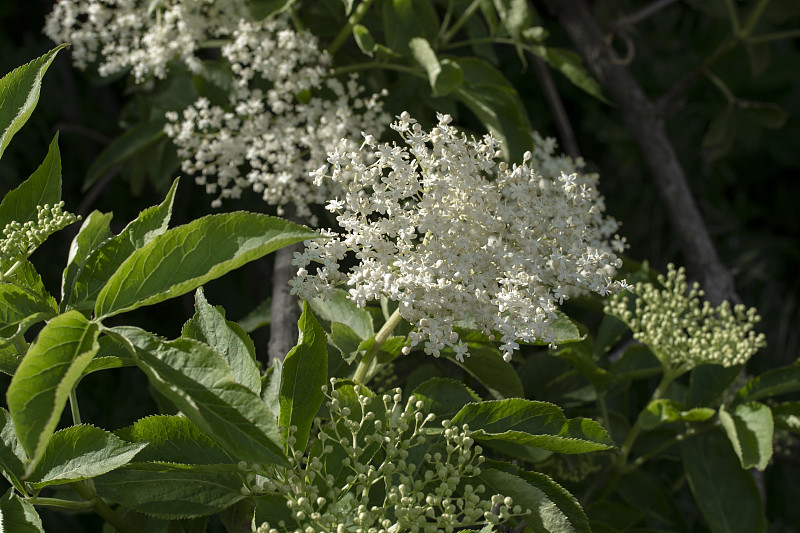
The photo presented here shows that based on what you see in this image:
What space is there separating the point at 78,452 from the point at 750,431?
50.7 inches

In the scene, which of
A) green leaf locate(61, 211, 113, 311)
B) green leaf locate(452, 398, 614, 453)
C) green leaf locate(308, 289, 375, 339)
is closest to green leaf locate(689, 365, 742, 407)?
green leaf locate(452, 398, 614, 453)

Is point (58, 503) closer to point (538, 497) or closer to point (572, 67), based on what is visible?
point (538, 497)

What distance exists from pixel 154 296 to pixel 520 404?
0.59 meters

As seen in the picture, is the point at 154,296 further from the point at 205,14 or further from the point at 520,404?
the point at 205,14

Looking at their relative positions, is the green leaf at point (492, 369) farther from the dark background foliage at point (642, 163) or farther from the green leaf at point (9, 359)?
the dark background foliage at point (642, 163)

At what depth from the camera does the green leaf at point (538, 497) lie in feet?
3.52

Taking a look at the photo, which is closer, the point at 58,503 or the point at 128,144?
the point at 58,503

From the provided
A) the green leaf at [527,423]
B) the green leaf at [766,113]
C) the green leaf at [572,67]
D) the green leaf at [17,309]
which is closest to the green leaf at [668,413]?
the green leaf at [527,423]

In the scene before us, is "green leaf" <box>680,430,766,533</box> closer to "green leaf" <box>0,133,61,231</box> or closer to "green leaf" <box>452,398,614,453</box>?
"green leaf" <box>452,398,614,453</box>

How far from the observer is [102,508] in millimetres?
1127

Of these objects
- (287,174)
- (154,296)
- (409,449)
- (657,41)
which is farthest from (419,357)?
(657,41)

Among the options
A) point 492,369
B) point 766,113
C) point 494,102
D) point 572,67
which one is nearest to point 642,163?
point 766,113

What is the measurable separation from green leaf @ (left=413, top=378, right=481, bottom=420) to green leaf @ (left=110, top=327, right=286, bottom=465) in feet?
1.42

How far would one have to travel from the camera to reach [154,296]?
3.01 ft
